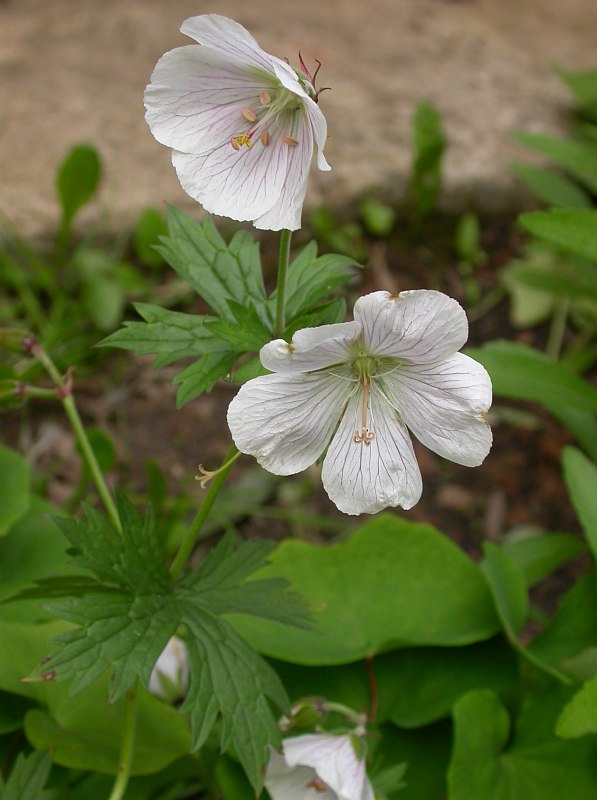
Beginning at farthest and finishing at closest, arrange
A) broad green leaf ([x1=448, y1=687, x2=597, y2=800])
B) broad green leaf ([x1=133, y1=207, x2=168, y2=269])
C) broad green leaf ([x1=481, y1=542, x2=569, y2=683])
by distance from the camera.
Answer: broad green leaf ([x1=133, y1=207, x2=168, y2=269]), broad green leaf ([x1=481, y1=542, x2=569, y2=683]), broad green leaf ([x1=448, y1=687, x2=597, y2=800])

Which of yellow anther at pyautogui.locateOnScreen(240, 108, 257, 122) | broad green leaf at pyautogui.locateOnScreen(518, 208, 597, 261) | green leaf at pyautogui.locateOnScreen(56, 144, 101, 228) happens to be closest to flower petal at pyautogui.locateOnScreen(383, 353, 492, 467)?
yellow anther at pyautogui.locateOnScreen(240, 108, 257, 122)

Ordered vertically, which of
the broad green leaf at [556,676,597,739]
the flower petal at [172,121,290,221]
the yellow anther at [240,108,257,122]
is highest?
the yellow anther at [240,108,257,122]

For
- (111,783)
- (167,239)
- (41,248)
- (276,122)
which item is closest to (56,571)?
(111,783)

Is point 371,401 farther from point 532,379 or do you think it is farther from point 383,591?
point 532,379

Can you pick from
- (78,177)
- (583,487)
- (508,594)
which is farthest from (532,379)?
(78,177)

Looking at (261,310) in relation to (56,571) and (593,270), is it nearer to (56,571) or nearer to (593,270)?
(56,571)

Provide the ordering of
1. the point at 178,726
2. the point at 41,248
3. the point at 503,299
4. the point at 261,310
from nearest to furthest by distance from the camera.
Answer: the point at 261,310
the point at 178,726
the point at 41,248
the point at 503,299

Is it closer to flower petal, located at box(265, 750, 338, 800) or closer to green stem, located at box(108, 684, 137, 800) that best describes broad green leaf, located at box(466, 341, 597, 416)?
flower petal, located at box(265, 750, 338, 800)
